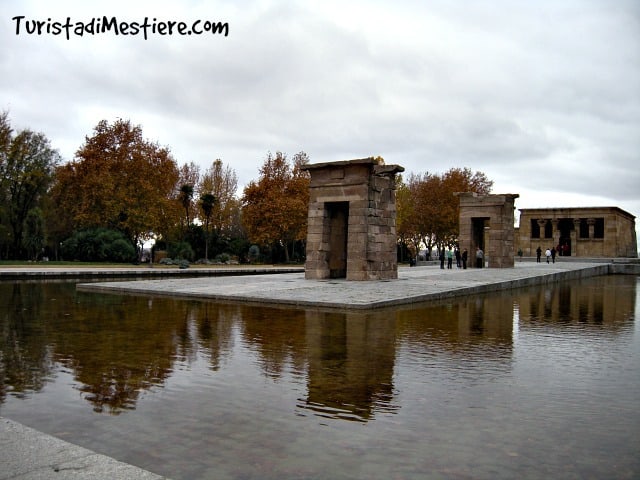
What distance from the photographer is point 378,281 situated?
21.0 meters

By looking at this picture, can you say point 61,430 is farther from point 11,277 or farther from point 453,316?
point 11,277

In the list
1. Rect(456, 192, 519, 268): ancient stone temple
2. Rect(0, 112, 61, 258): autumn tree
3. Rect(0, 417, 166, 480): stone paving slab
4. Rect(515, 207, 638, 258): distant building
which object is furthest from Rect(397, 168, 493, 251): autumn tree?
Rect(0, 417, 166, 480): stone paving slab

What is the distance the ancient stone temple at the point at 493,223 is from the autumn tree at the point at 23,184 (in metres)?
30.3

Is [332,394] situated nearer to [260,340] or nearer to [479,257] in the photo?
[260,340]

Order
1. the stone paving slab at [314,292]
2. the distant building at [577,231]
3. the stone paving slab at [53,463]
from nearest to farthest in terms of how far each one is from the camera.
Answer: the stone paving slab at [53,463] → the stone paving slab at [314,292] → the distant building at [577,231]

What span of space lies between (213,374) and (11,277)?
21423 millimetres

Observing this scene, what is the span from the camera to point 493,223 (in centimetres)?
3603

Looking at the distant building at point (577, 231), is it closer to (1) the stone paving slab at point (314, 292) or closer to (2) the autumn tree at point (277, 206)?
(2) the autumn tree at point (277, 206)

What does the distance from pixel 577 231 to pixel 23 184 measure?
48.6 metres

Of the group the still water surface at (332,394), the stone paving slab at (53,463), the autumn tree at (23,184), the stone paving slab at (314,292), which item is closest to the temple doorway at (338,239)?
the stone paving slab at (314,292)

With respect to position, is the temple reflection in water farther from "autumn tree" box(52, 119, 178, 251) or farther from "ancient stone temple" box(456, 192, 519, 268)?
"autumn tree" box(52, 119, 178, 251)

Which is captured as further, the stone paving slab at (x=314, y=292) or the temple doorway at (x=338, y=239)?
the temple doorway at (x=338, y=239)

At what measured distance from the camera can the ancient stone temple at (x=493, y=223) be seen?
35.7 meters

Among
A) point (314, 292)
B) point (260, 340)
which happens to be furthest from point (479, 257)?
point (260, 340)
